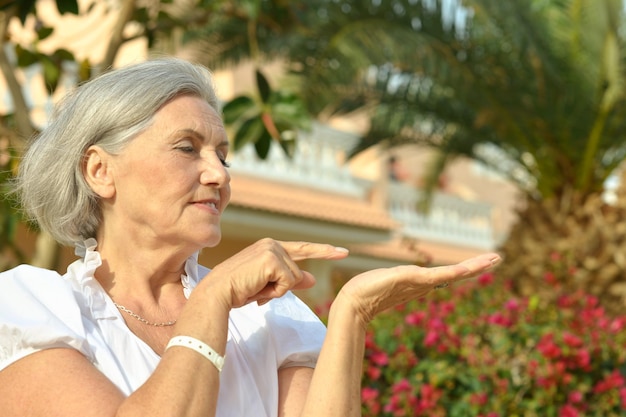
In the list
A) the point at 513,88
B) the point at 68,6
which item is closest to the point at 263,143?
the point at 68,6

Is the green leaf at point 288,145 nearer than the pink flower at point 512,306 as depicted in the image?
Yes

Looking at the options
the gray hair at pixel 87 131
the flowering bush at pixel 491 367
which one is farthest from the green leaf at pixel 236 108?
the gray hair at pixel 87 131

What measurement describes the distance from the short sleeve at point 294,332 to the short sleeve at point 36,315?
0.44 metres

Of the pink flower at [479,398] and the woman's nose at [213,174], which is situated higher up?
the woman's nose at [213,174]

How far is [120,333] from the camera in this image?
2146 millimetres

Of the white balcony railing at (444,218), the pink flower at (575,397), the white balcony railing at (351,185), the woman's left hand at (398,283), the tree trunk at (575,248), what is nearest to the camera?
the woman's left hand at (398,283)

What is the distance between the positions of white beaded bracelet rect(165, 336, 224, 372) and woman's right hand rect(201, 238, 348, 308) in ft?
0.36

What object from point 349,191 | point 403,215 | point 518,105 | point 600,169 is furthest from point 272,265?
point 403,215

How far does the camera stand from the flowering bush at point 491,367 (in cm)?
488

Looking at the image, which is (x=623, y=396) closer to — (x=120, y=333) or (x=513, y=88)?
(x=120, y=333)

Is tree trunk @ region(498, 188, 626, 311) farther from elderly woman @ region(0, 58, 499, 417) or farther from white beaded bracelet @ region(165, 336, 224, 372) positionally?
white beaded bracelet @ region(165, 336, 224, 372)

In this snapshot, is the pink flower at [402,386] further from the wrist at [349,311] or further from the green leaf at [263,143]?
the wrist at [349,311]

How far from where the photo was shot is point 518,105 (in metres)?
9.23

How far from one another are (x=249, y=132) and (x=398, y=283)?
2.56 m
